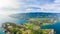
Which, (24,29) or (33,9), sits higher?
(33,9)

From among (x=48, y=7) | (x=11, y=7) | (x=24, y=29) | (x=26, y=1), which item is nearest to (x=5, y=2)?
(x=11, y=7)

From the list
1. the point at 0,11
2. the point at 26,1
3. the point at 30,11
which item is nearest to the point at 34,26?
the point at 30,11

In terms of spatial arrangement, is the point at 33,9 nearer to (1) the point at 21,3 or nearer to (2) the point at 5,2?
(1) the point at 21,3

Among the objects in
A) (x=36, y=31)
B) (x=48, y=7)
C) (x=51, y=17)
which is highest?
(x=48, y=7)

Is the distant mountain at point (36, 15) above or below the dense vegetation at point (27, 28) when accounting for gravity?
above

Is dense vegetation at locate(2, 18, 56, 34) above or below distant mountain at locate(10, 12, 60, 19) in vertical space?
below

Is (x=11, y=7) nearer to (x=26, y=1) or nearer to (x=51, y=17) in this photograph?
(x=26, y=1)

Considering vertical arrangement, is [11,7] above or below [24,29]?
above

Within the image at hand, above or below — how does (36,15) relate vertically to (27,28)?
above
